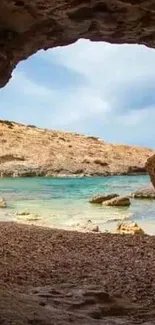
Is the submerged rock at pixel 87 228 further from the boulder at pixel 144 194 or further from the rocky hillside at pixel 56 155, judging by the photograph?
the rocky hillside at pixel 56 155

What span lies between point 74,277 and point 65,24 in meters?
2.84

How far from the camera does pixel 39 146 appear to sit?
35812 mm

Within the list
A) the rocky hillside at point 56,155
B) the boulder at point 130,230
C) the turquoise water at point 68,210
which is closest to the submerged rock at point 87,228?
the turquoise water at point 68,210

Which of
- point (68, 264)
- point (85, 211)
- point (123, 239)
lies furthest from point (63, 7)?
point (85, 211)

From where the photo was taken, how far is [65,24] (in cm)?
455

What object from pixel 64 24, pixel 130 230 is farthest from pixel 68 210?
pixel 64 24

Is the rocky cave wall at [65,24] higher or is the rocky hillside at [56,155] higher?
the rocky hillside at [56,155]

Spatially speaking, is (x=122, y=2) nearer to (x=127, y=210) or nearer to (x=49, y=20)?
(x=49, y=20)

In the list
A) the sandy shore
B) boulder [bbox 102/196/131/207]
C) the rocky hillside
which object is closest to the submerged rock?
the sandy shore

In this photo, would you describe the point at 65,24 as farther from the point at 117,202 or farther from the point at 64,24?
the point at 117,202

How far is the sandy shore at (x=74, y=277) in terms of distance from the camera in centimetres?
430

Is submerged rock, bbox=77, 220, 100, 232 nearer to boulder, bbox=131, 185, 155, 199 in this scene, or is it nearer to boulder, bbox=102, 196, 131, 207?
boulder, bbox=102, 196, 131, 207

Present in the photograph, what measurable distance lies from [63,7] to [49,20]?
1.24 ft

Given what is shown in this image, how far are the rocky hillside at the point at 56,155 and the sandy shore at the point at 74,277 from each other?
2488 cm
